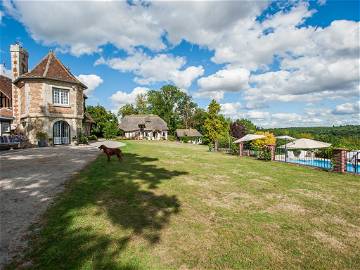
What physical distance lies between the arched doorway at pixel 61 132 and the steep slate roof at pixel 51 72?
4771mm

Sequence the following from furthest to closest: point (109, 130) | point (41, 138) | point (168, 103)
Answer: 1. point (168, 103)
2. point (109, 130)
3. point (41, 138)

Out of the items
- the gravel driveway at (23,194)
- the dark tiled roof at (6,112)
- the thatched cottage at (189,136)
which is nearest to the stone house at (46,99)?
the dark tiled roof at (6,112)

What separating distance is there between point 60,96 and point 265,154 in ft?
70.7

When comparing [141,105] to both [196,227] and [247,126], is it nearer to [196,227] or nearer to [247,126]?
[247,126]

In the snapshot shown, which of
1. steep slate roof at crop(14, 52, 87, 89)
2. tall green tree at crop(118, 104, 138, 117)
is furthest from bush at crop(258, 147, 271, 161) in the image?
tall green tree at crop(118, 104, 138, 117)

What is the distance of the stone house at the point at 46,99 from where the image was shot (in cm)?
2456

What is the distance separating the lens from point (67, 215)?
623 centimetres

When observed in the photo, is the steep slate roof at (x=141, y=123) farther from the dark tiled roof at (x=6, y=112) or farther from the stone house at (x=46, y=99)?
the dark tiled roof at (x=6, y=112)

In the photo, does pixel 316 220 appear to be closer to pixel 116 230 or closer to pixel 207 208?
pixel 207 208

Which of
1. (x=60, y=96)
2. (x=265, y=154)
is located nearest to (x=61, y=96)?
(x=60, y=96)

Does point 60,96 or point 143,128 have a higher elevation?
point 60,96

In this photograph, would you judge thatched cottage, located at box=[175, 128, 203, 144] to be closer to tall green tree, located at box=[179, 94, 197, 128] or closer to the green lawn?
tall green tree, located at box=[179, 94, 197, 128]

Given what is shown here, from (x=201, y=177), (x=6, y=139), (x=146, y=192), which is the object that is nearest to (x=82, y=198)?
(x=146, y=192)

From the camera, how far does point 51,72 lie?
2570 cm
